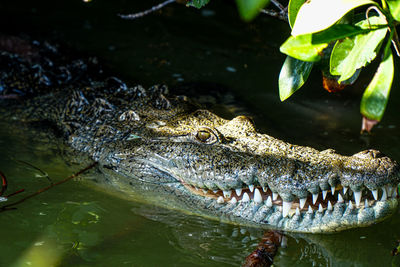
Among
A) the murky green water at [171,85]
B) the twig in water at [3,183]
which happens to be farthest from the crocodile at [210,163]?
the twig in water at [3,183]

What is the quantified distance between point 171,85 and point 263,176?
10.5 feet

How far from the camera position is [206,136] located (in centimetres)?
354

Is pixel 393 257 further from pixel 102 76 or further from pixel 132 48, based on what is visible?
pixel 132 48

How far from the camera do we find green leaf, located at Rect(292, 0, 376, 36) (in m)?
1.79

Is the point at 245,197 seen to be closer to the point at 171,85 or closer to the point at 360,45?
the point at 360,45

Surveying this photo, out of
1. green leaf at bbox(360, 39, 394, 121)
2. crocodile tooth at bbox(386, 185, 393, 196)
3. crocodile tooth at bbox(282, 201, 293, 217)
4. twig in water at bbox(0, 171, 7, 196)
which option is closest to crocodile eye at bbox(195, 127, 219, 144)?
crocodile tooth at bbox(282, 201, 293, 217)

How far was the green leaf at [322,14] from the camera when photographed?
1785 mm

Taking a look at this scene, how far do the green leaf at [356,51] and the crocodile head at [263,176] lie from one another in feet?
3.10

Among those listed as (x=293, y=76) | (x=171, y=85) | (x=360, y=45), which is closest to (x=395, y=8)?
(x=360, y=45)

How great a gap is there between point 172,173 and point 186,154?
0.22 metres

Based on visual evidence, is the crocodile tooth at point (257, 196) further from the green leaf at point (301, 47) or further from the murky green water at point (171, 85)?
the green leaf at point (301, 47)

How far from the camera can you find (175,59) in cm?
672

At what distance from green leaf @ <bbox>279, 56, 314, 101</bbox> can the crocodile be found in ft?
2.38

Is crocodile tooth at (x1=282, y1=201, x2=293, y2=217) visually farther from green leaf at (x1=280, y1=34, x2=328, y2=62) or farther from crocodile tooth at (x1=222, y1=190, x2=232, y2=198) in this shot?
green leaf at (x1=280, y1=34, x2=328, y2=62)
